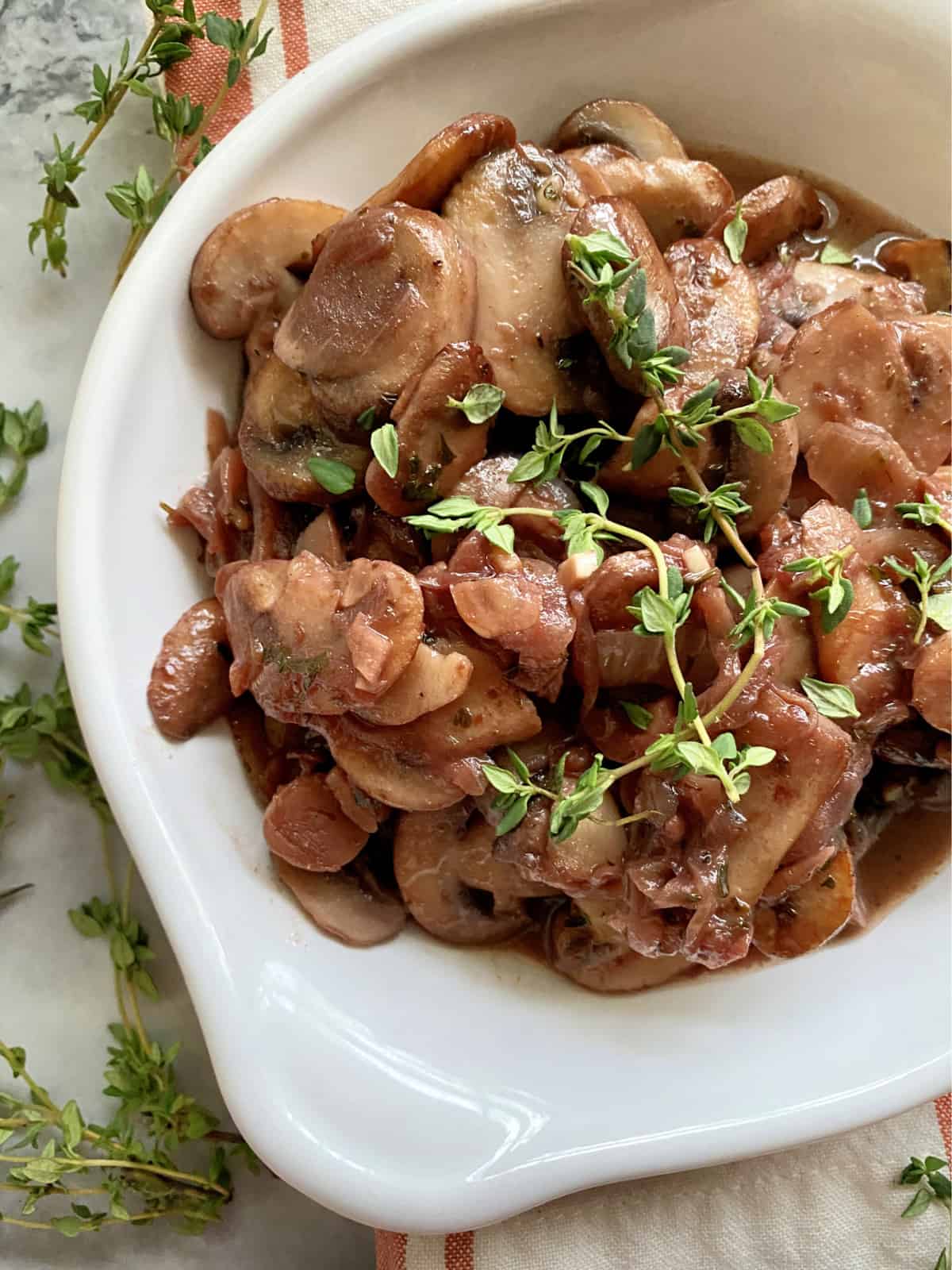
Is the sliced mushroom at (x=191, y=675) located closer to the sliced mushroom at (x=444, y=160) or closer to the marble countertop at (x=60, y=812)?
the marble countertop at (x=60, y=812)

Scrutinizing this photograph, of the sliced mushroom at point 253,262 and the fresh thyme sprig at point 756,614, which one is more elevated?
the sliced mushroom at point 253,262

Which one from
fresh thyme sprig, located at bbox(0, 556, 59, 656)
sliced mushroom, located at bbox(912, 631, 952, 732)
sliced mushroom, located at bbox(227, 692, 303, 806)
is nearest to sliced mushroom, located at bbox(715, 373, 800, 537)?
sliced mushroom, located at bbox(912, 631, 952, 732)

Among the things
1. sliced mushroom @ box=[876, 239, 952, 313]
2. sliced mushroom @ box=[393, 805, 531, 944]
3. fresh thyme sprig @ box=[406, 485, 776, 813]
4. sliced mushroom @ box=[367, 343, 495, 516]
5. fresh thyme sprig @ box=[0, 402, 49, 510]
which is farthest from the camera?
fresh thyme sprig @ box=[0, 402, 49, 510]

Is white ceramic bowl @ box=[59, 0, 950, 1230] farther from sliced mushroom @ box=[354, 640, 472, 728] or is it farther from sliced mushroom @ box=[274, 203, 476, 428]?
sliced mushroom @ box=[354, 640, 472, 728]

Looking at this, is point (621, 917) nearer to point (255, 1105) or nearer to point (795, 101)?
point (255, 1105)

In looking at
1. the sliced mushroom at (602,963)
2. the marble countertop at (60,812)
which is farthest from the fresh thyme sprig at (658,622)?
the marble countertop at (60,812)
